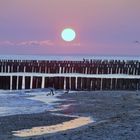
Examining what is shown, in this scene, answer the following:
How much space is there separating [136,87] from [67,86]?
5242 mm

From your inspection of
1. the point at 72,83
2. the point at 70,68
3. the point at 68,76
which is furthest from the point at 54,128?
the point at 70,68

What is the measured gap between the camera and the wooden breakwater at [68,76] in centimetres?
Result: 3500

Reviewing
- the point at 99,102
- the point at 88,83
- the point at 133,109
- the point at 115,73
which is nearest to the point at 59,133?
the point at 133,109

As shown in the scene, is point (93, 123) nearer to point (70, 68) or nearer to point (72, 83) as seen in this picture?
point (72, 83)

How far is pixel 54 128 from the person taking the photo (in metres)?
14.4

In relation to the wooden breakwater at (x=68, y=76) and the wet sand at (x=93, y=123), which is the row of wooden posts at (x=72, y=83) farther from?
the wet sand at (x=93, y=123)

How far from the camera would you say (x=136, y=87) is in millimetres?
34781

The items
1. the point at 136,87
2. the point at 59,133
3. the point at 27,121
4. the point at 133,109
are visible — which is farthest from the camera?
the point at 136,87

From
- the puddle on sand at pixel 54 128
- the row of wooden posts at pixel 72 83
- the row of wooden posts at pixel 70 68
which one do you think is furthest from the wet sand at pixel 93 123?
the row of wooden posts at pixel 70 68

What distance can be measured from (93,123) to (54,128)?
58.8 inches

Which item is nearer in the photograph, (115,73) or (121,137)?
(121,137)

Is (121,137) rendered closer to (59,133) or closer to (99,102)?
(59,133)

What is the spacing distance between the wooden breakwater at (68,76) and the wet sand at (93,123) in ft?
40.4

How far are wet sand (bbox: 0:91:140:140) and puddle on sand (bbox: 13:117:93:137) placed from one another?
0.27m
